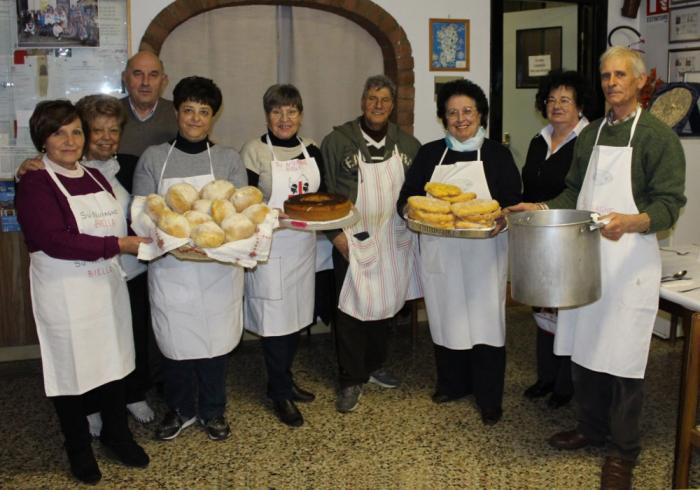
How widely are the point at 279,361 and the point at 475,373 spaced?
0.82 meters

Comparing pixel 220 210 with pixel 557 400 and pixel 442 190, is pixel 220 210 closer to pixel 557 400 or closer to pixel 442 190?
pixel 442 190

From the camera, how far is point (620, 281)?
89.0 inches

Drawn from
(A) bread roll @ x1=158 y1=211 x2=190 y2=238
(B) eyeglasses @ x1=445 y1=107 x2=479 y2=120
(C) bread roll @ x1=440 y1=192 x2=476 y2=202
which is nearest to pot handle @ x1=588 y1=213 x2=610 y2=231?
(C) bread roll @ x1=440 y1=192 x2=476 y2=202

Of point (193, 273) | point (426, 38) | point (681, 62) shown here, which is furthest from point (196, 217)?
point (681, 62)

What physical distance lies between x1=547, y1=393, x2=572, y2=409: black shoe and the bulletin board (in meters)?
2.56

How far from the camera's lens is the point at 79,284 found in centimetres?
225

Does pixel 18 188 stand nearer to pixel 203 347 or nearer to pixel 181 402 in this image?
pixel 203 347

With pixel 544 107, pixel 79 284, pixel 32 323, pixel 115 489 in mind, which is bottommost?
pixel 115 489

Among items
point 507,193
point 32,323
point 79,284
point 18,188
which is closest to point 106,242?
point 79,284

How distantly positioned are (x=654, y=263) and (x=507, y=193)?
0.64 meters

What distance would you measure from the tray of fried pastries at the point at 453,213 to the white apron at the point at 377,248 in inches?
14.1

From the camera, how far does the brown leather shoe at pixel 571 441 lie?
8.43 feet

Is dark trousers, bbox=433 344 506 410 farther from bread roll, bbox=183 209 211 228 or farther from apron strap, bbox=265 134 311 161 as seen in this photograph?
bread roll, bbox=183 209 211 228

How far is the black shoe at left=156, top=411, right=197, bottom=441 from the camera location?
2.70m
